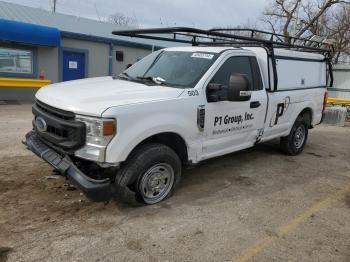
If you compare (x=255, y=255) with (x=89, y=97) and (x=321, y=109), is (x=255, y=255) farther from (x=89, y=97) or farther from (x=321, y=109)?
(x=321, y=109)

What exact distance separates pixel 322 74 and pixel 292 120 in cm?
159

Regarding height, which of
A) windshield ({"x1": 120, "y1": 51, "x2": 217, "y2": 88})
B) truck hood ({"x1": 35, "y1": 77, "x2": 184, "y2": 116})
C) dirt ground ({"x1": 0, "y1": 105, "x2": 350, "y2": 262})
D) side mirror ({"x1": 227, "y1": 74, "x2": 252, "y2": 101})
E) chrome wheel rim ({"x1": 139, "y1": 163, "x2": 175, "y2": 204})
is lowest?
dirt ground ({"x1": 0, "y1": 105, "x2": 350, "y2": 262})

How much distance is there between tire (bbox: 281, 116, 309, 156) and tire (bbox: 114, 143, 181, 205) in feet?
11.0

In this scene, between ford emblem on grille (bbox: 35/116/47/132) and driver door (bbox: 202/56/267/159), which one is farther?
driver door (bbox: 202/56/267/159)

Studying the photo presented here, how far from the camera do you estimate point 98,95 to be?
159 inches

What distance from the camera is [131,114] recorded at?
12.7 feet

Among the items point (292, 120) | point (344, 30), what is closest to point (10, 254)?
point (292, 120)

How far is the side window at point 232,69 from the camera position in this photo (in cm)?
500

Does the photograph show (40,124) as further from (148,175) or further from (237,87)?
(237,87)

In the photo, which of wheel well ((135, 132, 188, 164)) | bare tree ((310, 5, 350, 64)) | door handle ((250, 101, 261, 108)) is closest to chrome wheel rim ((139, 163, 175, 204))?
wheel well ((135, 132, 188, 164))

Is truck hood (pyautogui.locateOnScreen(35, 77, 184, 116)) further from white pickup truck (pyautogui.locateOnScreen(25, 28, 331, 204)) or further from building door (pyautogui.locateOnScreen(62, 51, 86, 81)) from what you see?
building door (pyautogui.locateOnScreen(62, 51, 86, 81))

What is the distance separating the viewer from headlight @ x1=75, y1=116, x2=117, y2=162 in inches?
145

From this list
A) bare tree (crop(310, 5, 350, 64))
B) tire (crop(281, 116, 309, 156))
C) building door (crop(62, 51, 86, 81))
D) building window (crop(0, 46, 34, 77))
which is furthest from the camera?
bare tree (crop(310, 5, 350, 64))

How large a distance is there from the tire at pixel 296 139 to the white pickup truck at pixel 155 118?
1.02m
